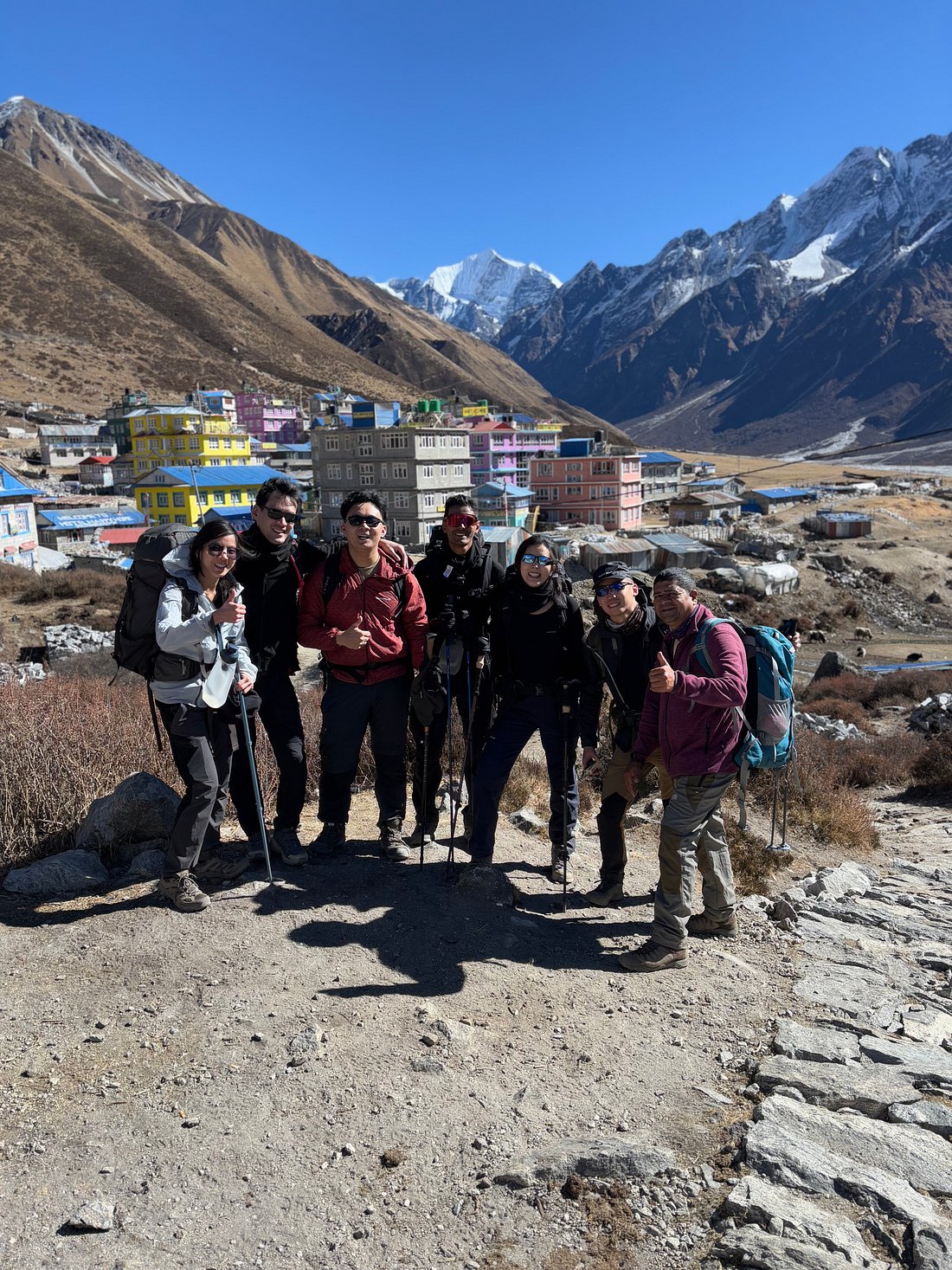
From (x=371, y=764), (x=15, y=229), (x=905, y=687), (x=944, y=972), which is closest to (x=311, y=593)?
(x=371, y=764)

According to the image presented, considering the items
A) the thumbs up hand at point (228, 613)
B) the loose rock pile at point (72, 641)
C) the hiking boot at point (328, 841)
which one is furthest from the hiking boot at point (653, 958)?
the loose rock pile at point (72, 641)

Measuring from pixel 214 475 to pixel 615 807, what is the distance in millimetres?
53078

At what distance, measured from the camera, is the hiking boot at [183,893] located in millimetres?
4641

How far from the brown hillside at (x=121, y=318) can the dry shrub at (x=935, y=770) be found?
100m

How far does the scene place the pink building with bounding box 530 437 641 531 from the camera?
66562mm

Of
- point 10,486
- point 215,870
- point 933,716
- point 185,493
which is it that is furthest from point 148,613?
point 185,493

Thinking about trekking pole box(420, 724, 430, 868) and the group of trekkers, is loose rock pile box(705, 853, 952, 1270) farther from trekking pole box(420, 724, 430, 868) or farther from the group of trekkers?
trekking pole box(420, 724, 430, 868)

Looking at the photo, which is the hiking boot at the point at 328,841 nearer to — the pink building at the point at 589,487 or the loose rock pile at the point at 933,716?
the loose rock pile at the point at 933,716

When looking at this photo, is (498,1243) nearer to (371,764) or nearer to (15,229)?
(371,764)

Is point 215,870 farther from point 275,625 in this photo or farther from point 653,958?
point 653,958

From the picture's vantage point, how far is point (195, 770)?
4.55m

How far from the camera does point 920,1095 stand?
3533mm

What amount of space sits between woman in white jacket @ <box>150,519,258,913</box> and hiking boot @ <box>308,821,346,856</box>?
0.92 meters

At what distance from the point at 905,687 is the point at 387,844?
23.8 meters
